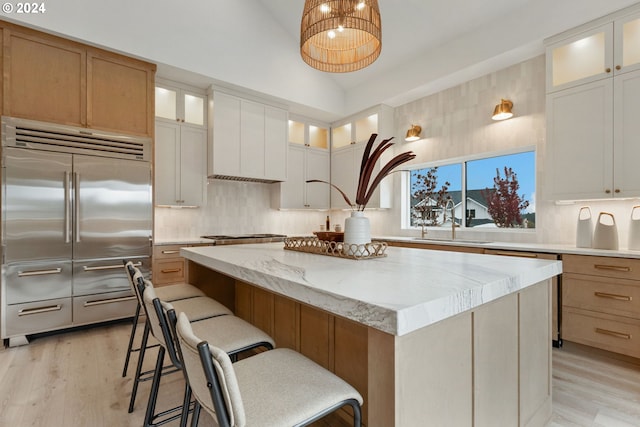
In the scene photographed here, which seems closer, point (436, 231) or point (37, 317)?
point (37, 317)

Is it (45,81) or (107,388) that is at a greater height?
(45,81)

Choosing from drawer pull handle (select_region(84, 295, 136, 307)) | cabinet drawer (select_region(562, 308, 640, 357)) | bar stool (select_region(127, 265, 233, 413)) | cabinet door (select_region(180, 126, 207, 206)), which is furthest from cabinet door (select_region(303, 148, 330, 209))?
cabinet drawer (select_region(562, 308, 640, 357))

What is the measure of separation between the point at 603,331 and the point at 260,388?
2.75 m

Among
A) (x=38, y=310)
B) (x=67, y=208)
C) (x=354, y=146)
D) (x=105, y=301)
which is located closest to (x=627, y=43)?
(x=354, y=146)

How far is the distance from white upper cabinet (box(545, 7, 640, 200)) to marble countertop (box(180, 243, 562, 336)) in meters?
1.78

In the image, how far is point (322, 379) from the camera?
1.00 metres

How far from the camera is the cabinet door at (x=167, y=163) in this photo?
366 cm

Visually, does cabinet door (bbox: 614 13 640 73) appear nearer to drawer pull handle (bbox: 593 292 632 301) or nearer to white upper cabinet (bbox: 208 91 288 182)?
drawer pull handle (bbox: 593 292 632 301)

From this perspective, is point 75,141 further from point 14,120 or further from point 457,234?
point 457,234

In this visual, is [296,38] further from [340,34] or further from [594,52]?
[594,52]

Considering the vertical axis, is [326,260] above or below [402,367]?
above

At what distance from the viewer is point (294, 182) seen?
193 inches

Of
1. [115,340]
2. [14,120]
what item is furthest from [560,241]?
[14,120]

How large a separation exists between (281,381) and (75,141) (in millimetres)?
3073
